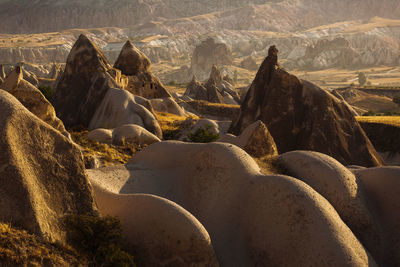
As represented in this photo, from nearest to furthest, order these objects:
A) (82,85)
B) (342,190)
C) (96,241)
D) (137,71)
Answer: (96,241), (342,190), (82,85), (137,71)

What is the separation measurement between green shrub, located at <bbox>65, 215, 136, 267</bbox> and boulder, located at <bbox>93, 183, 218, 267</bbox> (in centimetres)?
67

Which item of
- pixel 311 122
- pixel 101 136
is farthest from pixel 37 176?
pixel 311 122

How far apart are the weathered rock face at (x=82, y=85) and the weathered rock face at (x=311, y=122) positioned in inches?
530

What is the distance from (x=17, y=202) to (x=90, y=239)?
188 cm

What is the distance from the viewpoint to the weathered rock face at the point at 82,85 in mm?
28938

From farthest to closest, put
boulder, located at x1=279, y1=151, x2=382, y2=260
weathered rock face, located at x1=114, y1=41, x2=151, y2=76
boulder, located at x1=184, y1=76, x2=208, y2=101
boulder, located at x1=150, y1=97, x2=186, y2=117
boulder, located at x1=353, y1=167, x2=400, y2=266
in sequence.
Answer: boulder, located at x1=184, y1=76, x2=208, y2=101
weathered rock face, located at x1=114, y1=41, x2=151, y2=76
boulder, located at x1=150, y1=97, x2=186, y2=117
boulder, located at x1=279, y1=151, x2=382, y2=260
boulder, located at x1=353, y1=167, x2=400, y2=266

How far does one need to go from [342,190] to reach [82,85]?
25093mm

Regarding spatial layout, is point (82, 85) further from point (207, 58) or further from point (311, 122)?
point (207, 58)

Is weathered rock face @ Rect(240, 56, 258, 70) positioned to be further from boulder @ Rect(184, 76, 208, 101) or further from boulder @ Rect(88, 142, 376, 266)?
boulder @ Rect(88, 142, 376, 266)

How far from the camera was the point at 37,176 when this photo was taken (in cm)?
795

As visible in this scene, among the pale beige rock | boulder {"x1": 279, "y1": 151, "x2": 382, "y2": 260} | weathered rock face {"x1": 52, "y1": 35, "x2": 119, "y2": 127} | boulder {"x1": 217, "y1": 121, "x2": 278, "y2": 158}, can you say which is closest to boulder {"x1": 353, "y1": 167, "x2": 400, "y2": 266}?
boulder {"x1": 279, "y1": 151, "x2": 382, "y2": 260}

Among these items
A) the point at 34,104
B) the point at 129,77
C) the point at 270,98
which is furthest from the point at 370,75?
the point at 34,104

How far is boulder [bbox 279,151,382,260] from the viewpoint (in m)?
11.2

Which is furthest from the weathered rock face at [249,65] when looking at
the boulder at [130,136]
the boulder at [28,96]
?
the boulder at [28,96]
